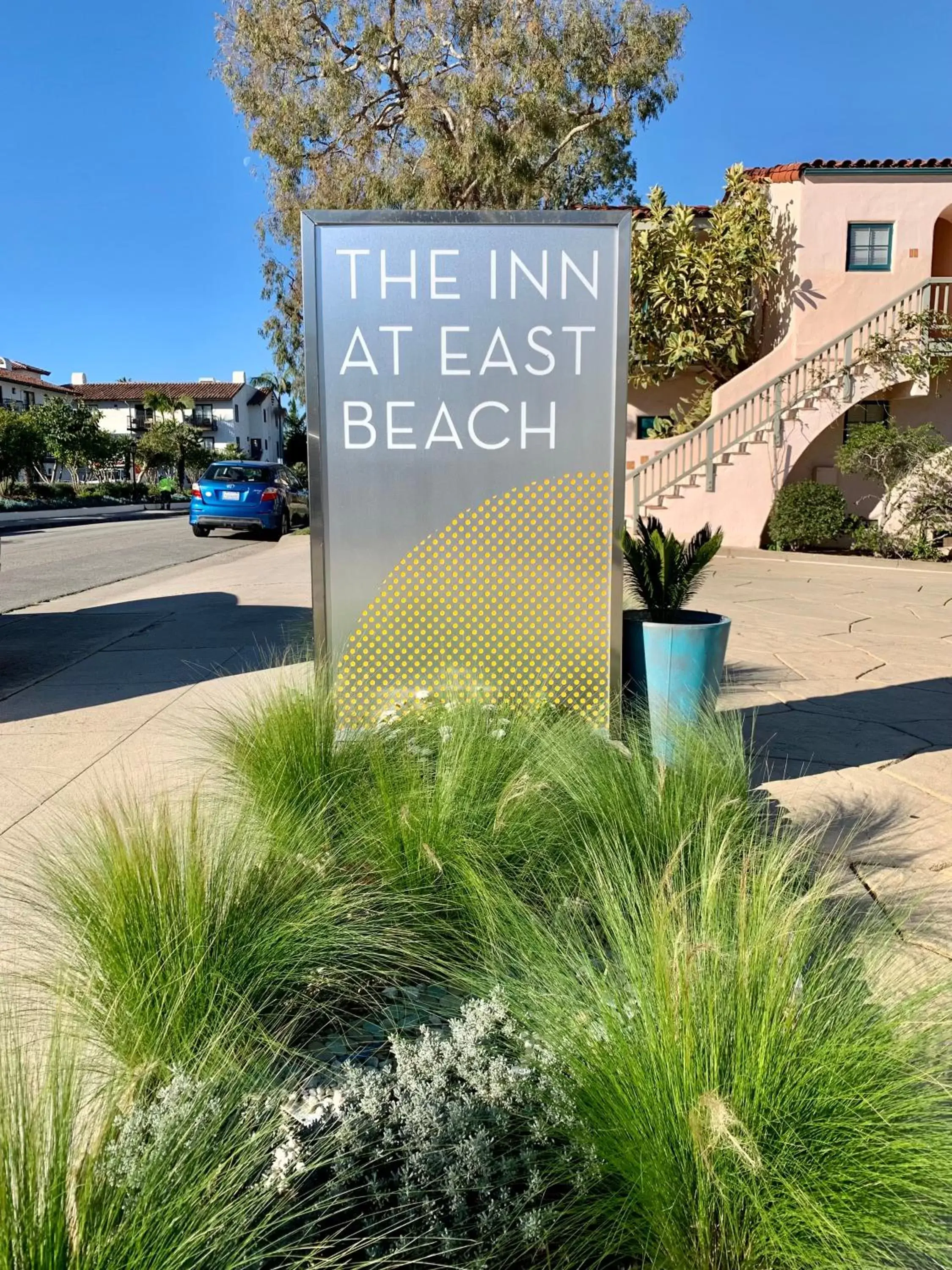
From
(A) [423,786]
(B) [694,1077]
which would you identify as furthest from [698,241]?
(B) [694,1077]

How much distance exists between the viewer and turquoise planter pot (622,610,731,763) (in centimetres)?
426

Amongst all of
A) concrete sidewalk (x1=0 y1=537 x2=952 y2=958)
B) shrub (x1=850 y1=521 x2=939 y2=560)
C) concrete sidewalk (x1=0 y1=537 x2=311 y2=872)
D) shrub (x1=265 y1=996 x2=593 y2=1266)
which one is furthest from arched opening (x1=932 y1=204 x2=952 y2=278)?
shrub (x1=265 y1=996 x2=593 y2=1266)

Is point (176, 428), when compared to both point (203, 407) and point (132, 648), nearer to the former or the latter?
point (203, 407)

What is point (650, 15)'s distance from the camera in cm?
2102

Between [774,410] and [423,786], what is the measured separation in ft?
52.0

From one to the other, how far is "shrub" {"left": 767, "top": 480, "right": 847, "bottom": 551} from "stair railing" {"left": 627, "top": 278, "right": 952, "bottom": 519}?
1078 millimetres

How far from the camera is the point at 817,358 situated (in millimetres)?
17250

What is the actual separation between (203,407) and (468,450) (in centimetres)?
9001

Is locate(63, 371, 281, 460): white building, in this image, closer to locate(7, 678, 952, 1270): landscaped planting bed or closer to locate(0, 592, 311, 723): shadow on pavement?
locate(0, 592, 311, 723): shadow on pavement

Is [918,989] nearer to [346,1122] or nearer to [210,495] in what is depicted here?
[346,1122]

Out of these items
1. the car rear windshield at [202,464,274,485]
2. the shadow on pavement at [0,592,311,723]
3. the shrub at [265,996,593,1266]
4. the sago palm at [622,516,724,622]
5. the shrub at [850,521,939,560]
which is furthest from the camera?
the car rear windshield at [202,464,274,485]

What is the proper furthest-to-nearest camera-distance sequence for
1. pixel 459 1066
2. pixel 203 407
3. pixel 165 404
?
pixel 203 407 < pixel 165 404 < pixel 459 1066

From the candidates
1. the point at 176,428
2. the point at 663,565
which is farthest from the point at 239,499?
the point at 176,428

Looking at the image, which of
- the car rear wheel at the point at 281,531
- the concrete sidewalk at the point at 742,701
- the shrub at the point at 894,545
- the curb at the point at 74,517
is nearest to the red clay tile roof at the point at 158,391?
the curb at the point at 74,517
